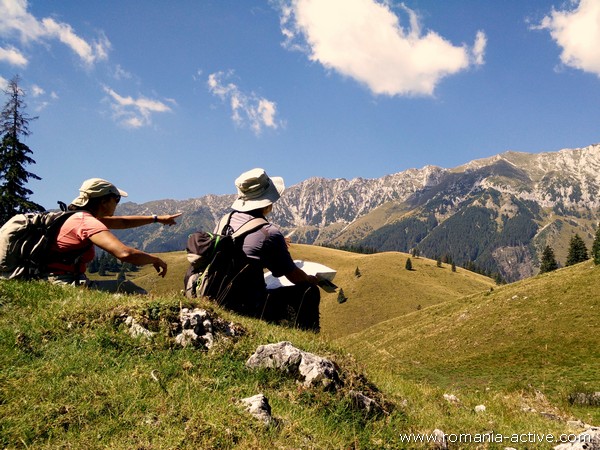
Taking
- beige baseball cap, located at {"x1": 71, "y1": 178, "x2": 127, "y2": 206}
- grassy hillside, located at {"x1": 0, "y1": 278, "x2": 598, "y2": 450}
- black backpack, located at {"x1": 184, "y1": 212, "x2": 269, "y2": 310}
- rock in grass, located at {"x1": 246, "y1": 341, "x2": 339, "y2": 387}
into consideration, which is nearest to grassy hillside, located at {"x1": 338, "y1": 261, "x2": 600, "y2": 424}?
black backpack, located at {"x1": 184, "y1": 212, "x2": 269, "y2": 310}

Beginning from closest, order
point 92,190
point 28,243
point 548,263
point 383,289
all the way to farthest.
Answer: point 28,243 < point 92,190 < point 548,263 < point 383,289

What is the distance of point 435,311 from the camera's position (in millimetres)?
57938

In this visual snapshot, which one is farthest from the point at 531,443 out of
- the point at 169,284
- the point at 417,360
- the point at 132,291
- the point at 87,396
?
the point at 169,284

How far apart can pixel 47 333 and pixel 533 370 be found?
34.6 meters

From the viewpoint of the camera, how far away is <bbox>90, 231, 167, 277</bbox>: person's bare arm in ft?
19.0

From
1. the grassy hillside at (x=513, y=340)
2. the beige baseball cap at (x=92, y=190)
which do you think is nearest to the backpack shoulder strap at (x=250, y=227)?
the beige baseball cap at (x=92, y=190)

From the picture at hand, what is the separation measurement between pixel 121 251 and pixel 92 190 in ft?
7.18

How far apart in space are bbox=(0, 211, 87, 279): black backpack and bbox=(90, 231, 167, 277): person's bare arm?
1.04 metres

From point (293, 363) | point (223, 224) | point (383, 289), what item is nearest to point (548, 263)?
point (383, 289)

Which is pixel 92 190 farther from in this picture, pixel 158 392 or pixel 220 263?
pixel 158 392

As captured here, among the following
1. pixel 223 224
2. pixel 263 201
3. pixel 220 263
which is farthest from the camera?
pixel 223 224

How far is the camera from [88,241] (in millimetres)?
6773

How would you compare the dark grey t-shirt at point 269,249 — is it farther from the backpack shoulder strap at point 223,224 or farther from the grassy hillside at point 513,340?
the grassy hillside at point 513,340

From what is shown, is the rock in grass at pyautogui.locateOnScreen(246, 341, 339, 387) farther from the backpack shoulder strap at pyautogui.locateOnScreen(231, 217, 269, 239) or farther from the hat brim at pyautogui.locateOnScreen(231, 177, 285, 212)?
the hat brim at pyautogui.locateOnScreen(231, 177, 285, 212)
